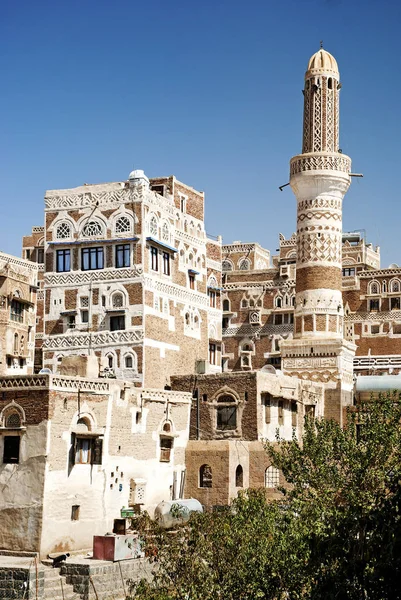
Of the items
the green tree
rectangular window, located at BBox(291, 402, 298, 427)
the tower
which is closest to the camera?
the green tree

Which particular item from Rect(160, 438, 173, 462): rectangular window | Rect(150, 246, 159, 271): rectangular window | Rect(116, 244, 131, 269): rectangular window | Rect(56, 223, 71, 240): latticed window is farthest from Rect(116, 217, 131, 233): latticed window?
Rect(160, 438, 173, 462): rectangular window

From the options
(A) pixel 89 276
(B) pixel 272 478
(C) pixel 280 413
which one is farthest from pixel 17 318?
(B) pixel 272 478

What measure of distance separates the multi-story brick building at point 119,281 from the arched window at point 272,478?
25.2 feet

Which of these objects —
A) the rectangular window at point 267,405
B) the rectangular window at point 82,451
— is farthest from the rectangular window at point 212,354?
the rectangular window at point 82,451

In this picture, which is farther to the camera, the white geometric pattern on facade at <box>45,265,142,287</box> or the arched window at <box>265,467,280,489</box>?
the white geometric pattern on facade at <box>45,265,142,287</box>

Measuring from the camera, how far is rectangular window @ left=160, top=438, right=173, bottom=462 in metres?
40.4

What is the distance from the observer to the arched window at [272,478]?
42406 mm

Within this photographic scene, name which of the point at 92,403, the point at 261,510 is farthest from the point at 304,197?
the point at 261,510

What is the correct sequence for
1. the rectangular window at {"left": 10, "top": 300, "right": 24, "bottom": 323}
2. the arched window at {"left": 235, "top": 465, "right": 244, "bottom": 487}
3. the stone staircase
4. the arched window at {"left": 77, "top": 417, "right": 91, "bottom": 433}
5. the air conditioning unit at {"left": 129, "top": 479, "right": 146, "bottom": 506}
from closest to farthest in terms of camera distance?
the stone staircase
the arched window at {"left": 77, "top": 417, "right": 91, "bottom": 433}
the air conditioning unit at {"left": 129, "top": 479, "right": 146, "bottom": 506}
the arched window at {"left": 235, "top": 465, "right": 244, "bottom": 487}
the rectangular window at {"left": 10, "top": 300, "right": 24, "bottom": 323}

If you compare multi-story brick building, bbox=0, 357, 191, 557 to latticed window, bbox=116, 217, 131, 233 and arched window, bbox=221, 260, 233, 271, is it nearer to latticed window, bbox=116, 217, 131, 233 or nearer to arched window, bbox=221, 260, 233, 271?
latticed window, bbox=116, 217, 131, 233

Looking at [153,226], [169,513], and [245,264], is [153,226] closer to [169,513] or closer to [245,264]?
[169,513]

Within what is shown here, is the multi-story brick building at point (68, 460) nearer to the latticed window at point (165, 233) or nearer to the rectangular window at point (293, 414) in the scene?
the rectangular window at point (293, 414)

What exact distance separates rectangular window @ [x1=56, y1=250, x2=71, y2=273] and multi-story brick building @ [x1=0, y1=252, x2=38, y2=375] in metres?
3.13

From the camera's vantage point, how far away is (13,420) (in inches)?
1401
